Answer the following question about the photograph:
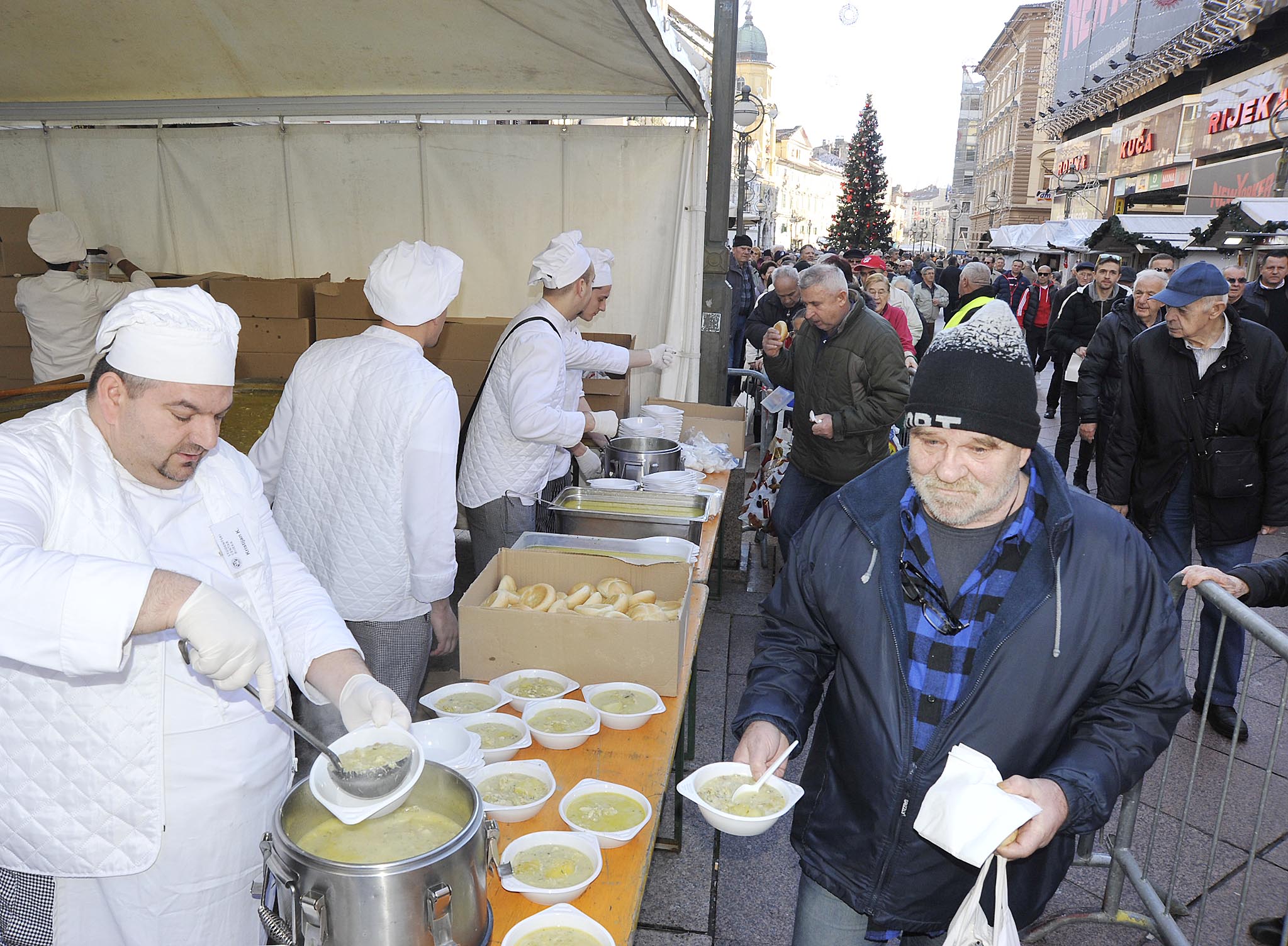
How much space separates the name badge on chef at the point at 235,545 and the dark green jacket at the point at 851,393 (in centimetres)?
359

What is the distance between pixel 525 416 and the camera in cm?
379

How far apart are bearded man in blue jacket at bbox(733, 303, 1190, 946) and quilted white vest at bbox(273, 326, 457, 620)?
56.2 inches

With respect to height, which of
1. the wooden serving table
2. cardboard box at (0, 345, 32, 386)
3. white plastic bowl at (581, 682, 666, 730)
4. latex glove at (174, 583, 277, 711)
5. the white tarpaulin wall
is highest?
the white tarpaulin wall

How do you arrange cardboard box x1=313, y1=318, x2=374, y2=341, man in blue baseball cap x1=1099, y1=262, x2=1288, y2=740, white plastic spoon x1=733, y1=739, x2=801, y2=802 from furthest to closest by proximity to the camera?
cardboard box x1=313, y1=318, x2=374, y2=341
man in blue baseball cap x1=1099, y1=262, x2=1288, y2=740
white plastic spoon x1=733, y1=739, x2=801, y2=802

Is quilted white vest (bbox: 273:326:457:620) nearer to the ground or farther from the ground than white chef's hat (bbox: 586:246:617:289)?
nearer to the ground

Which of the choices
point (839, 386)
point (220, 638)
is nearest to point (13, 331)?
point (839, 386)

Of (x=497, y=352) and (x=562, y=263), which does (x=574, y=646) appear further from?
(x=562, y=263)

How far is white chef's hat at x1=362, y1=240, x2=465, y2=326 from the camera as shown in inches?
115

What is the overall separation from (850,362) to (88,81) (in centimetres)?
551

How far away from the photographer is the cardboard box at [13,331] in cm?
644

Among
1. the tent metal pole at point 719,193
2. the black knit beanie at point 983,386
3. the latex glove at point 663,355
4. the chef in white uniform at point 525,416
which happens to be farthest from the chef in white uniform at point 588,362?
the black knit beanie at point 983,386

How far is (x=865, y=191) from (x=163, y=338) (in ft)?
165

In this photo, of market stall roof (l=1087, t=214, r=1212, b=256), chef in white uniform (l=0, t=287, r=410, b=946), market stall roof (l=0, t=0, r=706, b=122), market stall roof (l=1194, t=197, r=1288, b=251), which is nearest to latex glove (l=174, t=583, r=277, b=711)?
chef in white uniform (l=0, t=287, r=410, b=946)

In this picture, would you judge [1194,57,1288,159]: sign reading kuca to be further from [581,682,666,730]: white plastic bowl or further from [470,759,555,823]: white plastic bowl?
[470,759,555,823]: white plastic bowl
